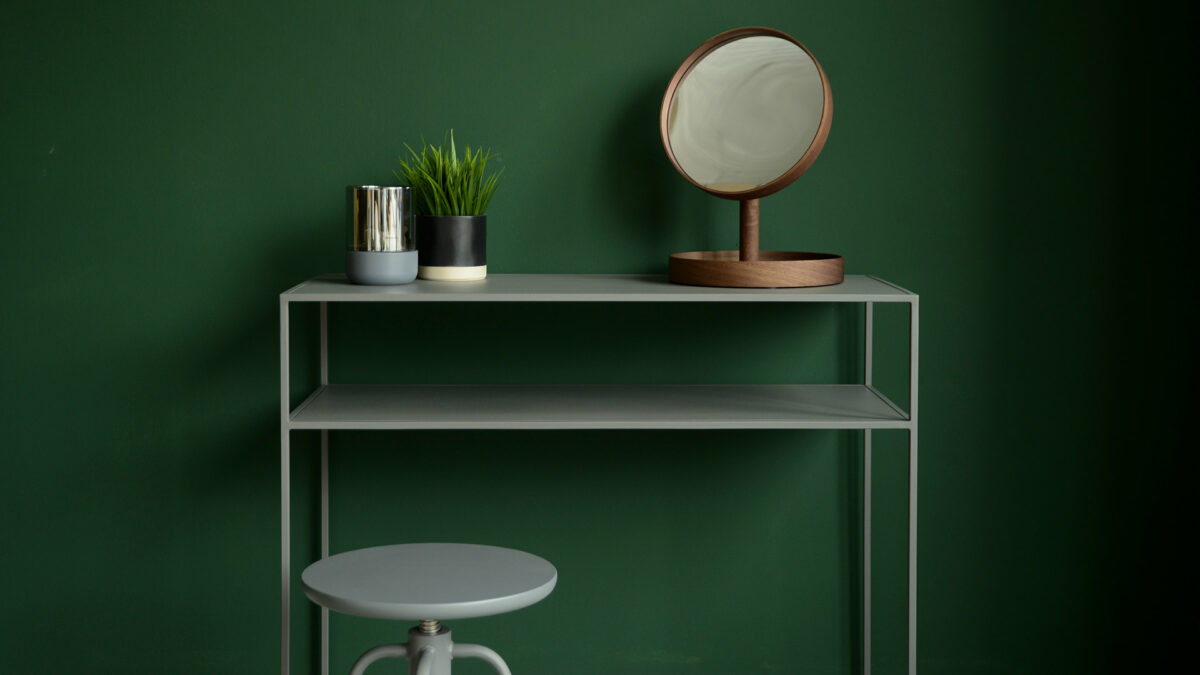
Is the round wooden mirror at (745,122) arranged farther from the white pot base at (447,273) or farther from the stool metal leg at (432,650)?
the stool metal leg at (432,650)

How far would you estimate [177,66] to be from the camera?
7.09ft

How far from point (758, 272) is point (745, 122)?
0.32 meters

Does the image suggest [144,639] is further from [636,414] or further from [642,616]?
[636,414]

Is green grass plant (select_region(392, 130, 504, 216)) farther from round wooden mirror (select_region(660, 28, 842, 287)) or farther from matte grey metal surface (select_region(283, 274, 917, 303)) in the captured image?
round wooden mirror (select_region(660, 28, 842, 287))

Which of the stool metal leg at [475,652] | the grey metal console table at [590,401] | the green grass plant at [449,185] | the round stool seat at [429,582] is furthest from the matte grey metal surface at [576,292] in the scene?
the stool metal leg at [475,652]

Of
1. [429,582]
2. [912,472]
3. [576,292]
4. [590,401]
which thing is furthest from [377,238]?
[912,472]

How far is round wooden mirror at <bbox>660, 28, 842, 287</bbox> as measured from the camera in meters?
1.99

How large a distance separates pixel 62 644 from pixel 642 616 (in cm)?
114

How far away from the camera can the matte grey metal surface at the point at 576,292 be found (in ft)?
5.89

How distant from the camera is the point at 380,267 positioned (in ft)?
6.31

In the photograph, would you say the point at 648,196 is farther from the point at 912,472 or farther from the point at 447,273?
the point at 912,472

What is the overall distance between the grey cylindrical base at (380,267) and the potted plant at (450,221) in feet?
0.23

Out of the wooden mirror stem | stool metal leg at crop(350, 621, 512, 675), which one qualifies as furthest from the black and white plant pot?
stool metal leg at crop(350, 621, 512, 675)

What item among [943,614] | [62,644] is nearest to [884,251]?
[943,614]
